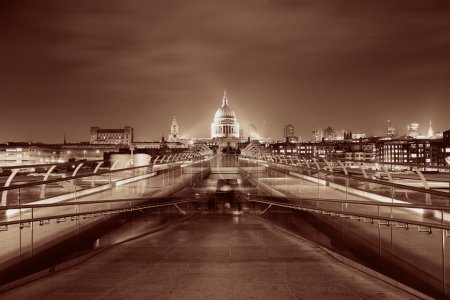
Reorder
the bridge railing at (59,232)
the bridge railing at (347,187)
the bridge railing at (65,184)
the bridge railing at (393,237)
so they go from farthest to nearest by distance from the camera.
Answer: the bridge railing at (65,184) < the bridge railing at (347,187) < the bridge railing at (59,232) < the bridge railing at (393,237)

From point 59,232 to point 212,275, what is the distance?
3048 mm

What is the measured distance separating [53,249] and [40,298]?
1935 mm

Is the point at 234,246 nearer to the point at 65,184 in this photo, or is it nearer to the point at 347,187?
the point at 347,187

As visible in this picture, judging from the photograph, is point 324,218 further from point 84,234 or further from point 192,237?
point 84,234

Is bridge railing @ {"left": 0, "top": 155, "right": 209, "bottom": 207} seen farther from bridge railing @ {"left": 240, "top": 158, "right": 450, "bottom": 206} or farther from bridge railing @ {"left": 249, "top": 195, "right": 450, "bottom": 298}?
bridge railing @ {"left": 249, "top": 195, "right": 450, "bottom": 298}

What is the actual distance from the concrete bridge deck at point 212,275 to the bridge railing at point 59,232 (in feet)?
1.27

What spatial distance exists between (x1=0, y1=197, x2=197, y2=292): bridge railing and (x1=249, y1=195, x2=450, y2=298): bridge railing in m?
4.50

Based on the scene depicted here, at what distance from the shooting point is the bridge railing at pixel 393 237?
6.05 m

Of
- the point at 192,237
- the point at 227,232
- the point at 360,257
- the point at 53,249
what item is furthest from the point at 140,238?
the point at 360,257

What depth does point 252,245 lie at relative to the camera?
942 centimetres

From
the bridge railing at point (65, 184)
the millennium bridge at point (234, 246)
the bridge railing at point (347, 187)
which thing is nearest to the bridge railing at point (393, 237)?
the millennium bridge at point (234, 246)

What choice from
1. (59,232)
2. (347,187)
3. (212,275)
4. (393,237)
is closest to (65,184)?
(59,232)

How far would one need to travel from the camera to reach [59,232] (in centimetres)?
827

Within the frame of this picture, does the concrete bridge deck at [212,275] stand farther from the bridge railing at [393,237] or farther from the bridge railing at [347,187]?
the bridge railing at [347,187]
